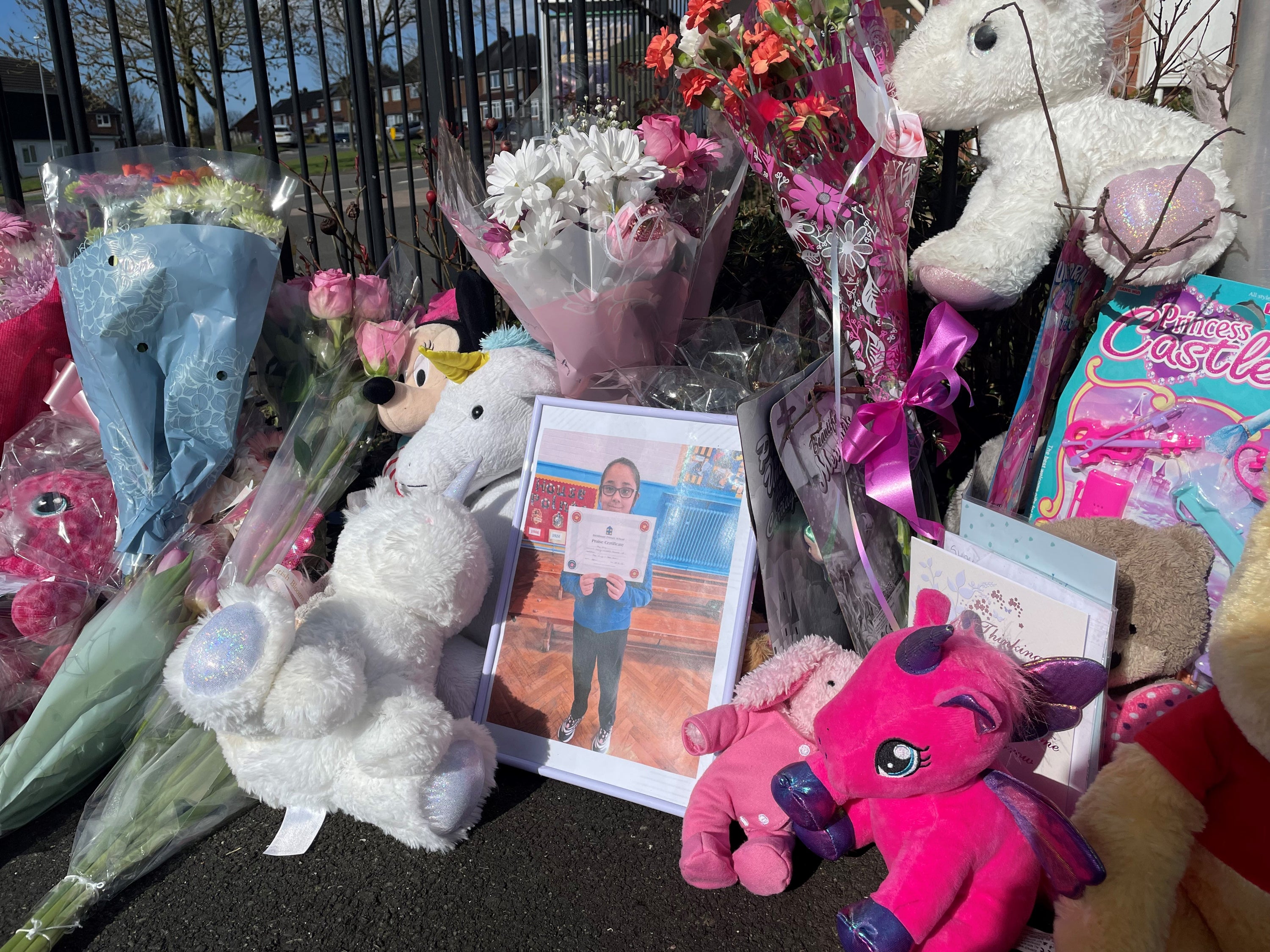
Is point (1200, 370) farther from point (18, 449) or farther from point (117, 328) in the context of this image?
point (18, 449)

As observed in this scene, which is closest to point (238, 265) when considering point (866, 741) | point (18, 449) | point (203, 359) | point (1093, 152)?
point (203, 359)

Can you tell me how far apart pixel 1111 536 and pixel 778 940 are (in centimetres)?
102

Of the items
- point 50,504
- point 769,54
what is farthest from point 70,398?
point 769,54

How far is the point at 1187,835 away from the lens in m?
1.29

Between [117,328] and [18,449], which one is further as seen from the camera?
[18,449]

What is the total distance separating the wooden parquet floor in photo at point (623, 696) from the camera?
6.11ft

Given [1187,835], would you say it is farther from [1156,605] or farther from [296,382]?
[296,382]

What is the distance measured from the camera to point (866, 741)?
4.57 feet

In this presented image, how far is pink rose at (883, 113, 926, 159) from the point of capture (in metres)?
1.63

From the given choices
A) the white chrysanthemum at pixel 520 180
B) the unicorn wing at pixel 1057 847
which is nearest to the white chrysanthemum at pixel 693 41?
the white chrysanthemum at pixel 520 180

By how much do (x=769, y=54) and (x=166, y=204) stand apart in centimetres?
160

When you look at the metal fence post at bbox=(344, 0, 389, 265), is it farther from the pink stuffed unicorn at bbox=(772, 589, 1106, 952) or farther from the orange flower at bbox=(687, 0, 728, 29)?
the pink stuffed unicorn at bbox=(772, 589, 1106, 952)

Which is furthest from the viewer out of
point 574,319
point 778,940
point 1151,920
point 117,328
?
point 117,328

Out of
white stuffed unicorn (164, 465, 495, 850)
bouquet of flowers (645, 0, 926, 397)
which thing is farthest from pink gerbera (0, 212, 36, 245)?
bouquet of flowers (645, 0, 926, 397)
